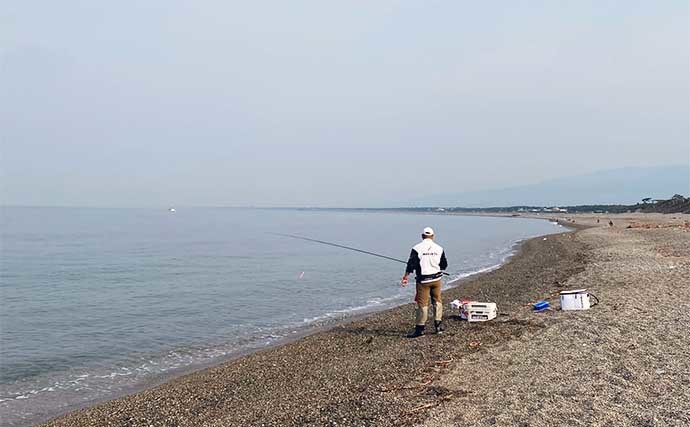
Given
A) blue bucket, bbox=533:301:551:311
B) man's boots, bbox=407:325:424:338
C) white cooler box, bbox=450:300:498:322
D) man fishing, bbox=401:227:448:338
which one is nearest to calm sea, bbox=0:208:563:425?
man's boots, bbox=407:325:424:338

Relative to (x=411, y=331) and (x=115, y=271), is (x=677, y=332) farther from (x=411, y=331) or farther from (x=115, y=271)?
A: (x=115, y=271)

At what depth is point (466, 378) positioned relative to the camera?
24.7 feet

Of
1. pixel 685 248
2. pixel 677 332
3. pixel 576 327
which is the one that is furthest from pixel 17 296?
pixel 685 248

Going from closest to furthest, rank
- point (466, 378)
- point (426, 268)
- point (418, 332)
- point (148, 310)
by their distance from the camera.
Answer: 1. point (466, 378)
2. point (426, 268)
3. point (418, 332)
4. point (148, 310)

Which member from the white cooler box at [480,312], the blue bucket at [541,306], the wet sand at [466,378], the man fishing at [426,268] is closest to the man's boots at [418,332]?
the man fishing at [426,268]

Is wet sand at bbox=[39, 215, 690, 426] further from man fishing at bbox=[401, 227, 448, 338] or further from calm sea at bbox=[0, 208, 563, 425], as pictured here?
calm sea at bbox=[0, 208, 563, 425]

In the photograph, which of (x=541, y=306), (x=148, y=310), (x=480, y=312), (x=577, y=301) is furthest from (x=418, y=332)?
(x=148, y=310)

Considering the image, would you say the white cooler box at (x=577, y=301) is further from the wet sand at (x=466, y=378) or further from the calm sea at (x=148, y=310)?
the calm sea at (x=148, y=310)

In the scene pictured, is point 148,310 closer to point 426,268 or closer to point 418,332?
point 418,332

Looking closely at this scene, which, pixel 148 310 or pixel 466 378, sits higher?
pixel 466 378

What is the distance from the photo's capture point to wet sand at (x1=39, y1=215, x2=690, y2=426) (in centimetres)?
623

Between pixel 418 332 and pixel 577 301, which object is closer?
pixel 418 332

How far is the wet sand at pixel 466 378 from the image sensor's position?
6.23 metres

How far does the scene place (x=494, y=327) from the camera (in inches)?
421
